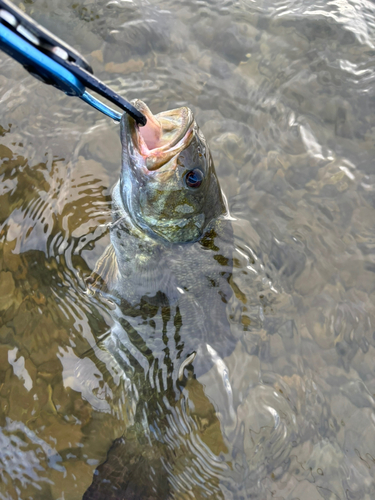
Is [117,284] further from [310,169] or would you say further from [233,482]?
[310,169]

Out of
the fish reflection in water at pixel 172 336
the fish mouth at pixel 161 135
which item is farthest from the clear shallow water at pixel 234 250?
A: the fish mouth at pixel 161 135

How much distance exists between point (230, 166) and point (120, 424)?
2.45m

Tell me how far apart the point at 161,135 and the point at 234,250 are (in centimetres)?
120

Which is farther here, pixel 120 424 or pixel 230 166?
pixel 230 166

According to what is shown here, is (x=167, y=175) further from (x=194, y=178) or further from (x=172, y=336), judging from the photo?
(x=172, y=336)

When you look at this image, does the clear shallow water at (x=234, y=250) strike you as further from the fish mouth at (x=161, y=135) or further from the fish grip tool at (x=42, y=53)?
the fish grip tool at (x=42, y=53)

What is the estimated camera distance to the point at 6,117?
3.81 meters

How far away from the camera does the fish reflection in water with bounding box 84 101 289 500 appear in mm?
2732

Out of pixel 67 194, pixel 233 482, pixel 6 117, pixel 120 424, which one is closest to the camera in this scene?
pixel 233 482

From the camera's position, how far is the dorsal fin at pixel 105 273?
3117 millimetres

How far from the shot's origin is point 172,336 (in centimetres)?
309

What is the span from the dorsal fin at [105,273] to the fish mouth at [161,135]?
0.94 meters

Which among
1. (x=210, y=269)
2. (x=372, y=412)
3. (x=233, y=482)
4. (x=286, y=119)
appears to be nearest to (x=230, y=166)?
(x=286, y=119)

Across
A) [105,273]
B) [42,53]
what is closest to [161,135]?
[42,53]
